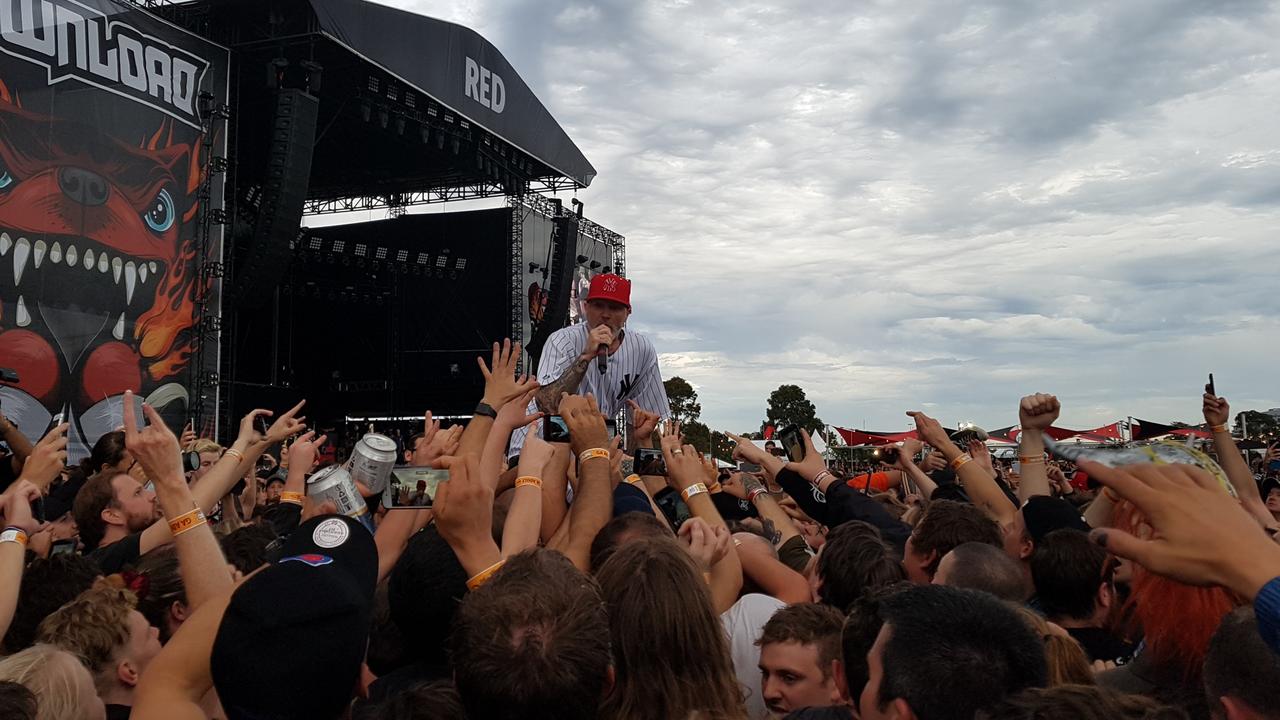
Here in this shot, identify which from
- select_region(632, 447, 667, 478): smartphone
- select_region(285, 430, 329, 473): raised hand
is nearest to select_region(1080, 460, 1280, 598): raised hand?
select_region(285, 430, 329, 473): raised hand

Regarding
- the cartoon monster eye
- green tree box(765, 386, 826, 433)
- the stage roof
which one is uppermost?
the stage roof

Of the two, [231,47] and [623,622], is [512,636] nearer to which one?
[623,622]

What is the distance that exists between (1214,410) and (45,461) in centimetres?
529

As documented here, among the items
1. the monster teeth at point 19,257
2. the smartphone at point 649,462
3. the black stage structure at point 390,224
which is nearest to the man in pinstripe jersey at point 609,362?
the smartphone at point 649,462

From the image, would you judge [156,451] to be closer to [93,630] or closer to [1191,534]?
[93,630]

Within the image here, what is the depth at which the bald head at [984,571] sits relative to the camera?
9.88ft

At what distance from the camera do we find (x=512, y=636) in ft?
5.89

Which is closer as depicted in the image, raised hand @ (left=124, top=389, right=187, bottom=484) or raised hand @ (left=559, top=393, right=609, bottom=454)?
raised hand @ (left=124, top=389, right=187, bottom=484)

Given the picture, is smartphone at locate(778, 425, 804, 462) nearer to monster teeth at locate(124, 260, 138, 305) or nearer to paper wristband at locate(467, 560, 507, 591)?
paper wristband at locate(467, 560, 507, 591)

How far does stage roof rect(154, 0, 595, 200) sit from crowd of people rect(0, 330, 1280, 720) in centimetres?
1469

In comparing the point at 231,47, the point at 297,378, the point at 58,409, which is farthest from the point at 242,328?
the point at 58,409

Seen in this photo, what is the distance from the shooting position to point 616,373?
5711mm

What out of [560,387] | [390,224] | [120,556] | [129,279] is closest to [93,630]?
[120,556]

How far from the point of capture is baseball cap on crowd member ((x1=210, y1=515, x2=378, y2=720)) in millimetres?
1768
